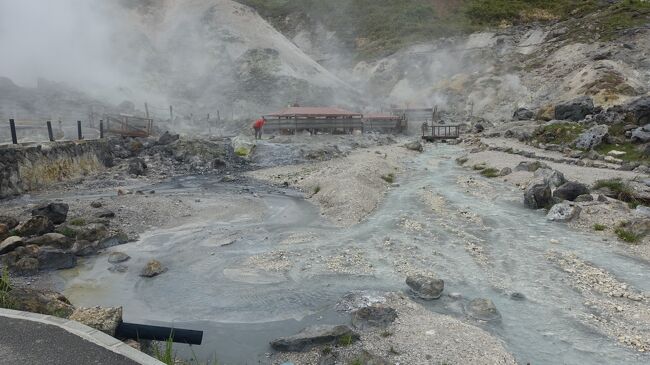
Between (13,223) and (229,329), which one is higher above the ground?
(13,223)

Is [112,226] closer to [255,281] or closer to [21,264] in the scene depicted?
[21,264]

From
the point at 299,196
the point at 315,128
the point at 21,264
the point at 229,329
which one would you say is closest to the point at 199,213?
the point at 299,196

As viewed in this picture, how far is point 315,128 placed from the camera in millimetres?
42781

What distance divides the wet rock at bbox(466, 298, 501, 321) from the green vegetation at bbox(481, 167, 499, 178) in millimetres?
17116

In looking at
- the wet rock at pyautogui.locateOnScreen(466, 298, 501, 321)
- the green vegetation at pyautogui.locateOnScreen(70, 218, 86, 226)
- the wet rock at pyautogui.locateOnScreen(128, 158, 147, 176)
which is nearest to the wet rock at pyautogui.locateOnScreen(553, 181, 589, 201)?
the wet rock at pyautogui.locateOnScreen(466, 298, 501, 321)

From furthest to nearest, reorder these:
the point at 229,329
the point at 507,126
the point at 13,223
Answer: the point at 507,126 → the point at 13,223 → the point at 229,329

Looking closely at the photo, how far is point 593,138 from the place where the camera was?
2922cm

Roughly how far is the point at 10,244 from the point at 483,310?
1275 centimetres

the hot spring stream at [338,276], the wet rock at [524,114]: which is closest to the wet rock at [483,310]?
the hot spring stream at [338,276]

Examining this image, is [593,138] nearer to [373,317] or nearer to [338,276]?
[338,276]

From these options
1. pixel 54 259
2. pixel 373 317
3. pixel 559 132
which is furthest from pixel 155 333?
pixel 559 132

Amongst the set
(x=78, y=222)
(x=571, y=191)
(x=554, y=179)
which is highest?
(x=554, y=179)

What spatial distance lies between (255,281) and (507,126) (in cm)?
3838

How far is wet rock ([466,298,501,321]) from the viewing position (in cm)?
913
